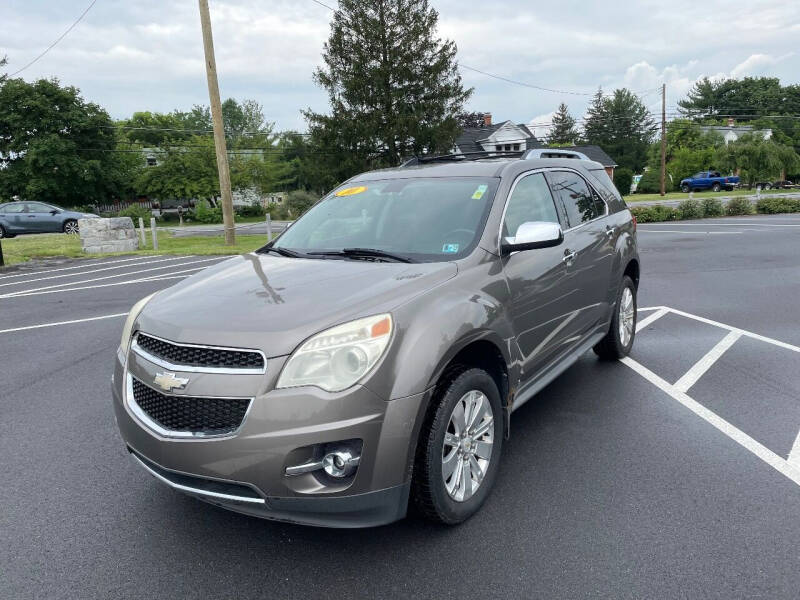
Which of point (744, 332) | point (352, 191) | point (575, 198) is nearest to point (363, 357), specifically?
point (352, 191)

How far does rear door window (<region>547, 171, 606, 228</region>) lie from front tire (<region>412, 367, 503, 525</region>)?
6.17ft

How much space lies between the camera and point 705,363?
5.54m

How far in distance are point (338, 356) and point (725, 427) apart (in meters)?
2.96

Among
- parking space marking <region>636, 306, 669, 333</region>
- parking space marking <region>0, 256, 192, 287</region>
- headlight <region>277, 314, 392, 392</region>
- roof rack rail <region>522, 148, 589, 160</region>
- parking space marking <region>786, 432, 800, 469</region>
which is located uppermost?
roof rack rail <region>522, 148, 589, 160</region>

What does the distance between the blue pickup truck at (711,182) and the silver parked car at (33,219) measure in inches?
1920

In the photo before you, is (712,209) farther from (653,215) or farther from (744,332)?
(744,332)

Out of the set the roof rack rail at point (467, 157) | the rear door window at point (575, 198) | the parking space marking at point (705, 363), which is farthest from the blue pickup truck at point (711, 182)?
the roof rack rail at point (467, 157)

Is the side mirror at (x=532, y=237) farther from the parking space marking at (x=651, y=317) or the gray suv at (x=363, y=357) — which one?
the parking space marking at (x=651, y=317)

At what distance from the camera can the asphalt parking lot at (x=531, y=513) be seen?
2.59 meters

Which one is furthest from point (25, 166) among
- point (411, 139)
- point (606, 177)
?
point (606, 177)

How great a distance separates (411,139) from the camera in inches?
1287

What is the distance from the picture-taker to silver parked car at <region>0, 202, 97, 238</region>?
23.6m

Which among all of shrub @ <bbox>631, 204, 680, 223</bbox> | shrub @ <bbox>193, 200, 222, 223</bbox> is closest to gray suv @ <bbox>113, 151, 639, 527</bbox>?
shrub @ <bbox>631, 204, 680, 223</bbox>

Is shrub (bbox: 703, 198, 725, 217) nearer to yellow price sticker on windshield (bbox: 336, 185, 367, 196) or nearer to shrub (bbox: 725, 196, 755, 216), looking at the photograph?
shrub (bbox: 725, 196, 755, 216)
